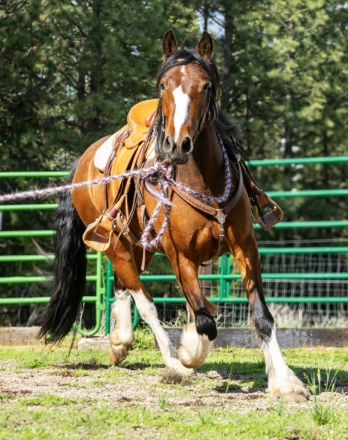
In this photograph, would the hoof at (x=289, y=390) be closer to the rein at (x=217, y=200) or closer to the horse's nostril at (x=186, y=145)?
the rein at (x=217, y=200)

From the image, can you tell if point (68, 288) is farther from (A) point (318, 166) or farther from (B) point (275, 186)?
(A) point (318, 166)

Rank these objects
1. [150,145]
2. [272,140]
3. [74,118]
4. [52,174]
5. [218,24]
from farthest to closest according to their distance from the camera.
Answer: [272,140], [218,24], [74,118], [52,174], [150,145]

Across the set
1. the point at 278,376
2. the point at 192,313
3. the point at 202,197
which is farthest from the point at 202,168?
the point at 278,376

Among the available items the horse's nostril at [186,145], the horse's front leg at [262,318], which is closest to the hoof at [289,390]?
the horse's front leg at [262,318]

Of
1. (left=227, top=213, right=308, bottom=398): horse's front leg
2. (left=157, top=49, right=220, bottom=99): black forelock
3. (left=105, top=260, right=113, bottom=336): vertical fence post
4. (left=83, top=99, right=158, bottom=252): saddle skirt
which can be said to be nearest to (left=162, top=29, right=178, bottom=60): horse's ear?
(left=157, top=49, right=220, bottom=99): black forelock

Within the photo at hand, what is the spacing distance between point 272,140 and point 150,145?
16111 mm

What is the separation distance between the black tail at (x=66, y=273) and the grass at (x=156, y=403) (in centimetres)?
34

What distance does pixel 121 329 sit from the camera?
711cm

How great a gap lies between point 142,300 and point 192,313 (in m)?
1.16

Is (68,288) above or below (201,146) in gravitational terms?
below

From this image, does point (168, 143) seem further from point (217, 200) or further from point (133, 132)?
point (133, 132)

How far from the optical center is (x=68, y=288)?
7.68 metres

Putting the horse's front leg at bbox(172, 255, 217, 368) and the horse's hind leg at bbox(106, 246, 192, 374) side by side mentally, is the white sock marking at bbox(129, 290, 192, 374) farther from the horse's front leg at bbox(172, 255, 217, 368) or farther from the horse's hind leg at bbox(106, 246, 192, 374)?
the horse's front leg at bbox(172, 255, 217, 368)

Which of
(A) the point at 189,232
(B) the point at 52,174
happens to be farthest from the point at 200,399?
(B) the point at 52,174
